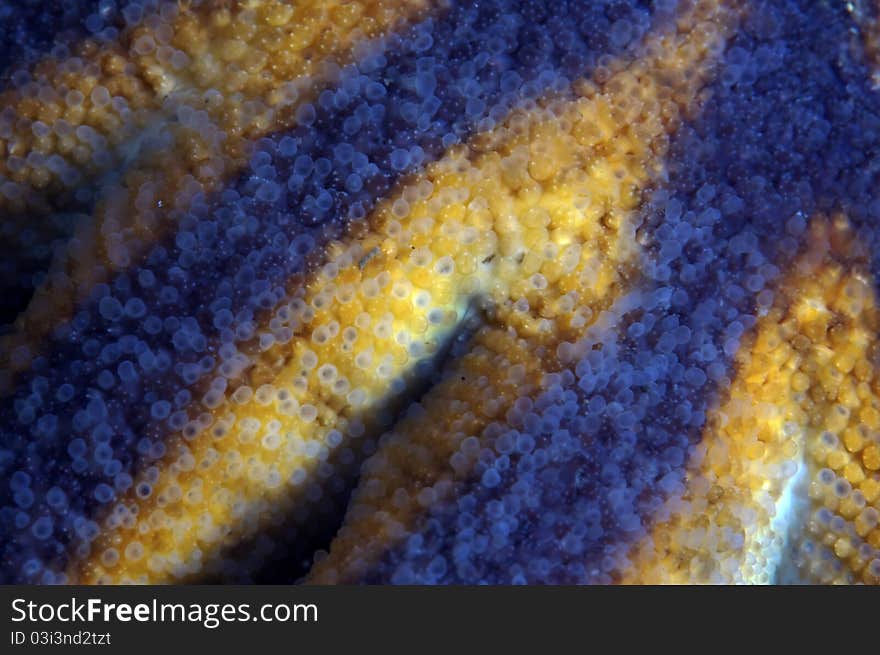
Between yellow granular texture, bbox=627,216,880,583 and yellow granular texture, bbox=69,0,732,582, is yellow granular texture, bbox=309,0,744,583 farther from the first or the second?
yellow granular texture, bbox=627,216,880,583

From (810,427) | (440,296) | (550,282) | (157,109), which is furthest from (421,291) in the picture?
(810,427)

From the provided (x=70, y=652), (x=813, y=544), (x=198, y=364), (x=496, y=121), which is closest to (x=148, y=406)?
(x=198, y=364)

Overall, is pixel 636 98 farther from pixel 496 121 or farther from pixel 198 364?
pixel 198 364

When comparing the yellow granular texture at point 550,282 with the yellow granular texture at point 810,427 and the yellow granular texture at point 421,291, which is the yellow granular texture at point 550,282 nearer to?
the yellow granular texture at point 421,291

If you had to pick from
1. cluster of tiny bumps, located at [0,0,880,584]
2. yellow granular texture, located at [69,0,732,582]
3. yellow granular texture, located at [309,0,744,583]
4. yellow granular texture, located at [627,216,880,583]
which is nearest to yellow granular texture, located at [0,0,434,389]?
cluster of tiny bumps, located at [0,0,880,584]

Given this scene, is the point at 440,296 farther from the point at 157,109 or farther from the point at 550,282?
the point at 157,109
